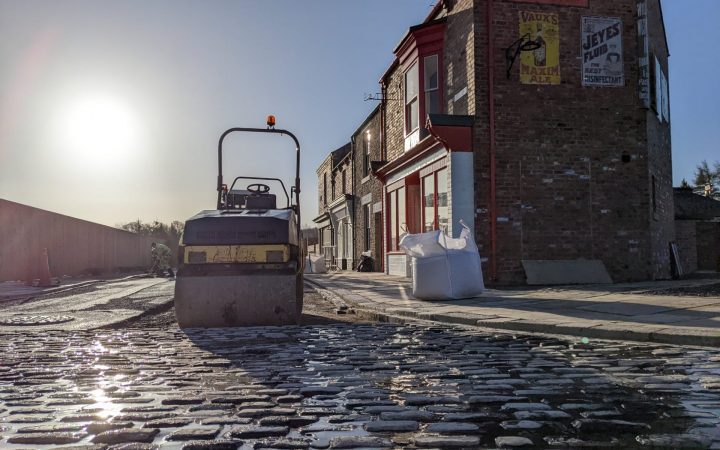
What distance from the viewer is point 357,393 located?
13.7 feet

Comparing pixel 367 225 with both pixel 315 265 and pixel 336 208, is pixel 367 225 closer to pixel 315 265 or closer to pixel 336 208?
pixel 315 265

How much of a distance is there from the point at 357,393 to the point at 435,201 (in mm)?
11724

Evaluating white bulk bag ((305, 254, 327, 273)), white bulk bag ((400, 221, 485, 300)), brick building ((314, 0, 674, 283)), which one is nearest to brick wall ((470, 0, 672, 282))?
brick building ((314, 0, 674, 283))

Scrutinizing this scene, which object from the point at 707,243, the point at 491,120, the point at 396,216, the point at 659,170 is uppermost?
the point at 491,120

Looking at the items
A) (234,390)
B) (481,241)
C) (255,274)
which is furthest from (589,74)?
(234,390)

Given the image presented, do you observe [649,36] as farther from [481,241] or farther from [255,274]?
[255,274]

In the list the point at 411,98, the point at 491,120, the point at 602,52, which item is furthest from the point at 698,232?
the point at 491,120

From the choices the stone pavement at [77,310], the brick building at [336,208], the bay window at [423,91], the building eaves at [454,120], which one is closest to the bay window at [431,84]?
the bay window at [423,91]

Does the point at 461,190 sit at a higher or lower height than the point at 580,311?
higher

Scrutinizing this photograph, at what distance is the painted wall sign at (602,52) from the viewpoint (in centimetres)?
1420

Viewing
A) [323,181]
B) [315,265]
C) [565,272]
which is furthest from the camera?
[323,181]

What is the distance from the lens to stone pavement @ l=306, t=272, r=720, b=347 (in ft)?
21.3

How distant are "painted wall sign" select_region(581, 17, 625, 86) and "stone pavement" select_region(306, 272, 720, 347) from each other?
5.14 m

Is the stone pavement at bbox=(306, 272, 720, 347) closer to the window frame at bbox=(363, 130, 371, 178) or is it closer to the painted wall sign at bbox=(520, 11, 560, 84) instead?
the painted wall sign at bbox=(520, 11, 560, 84)
